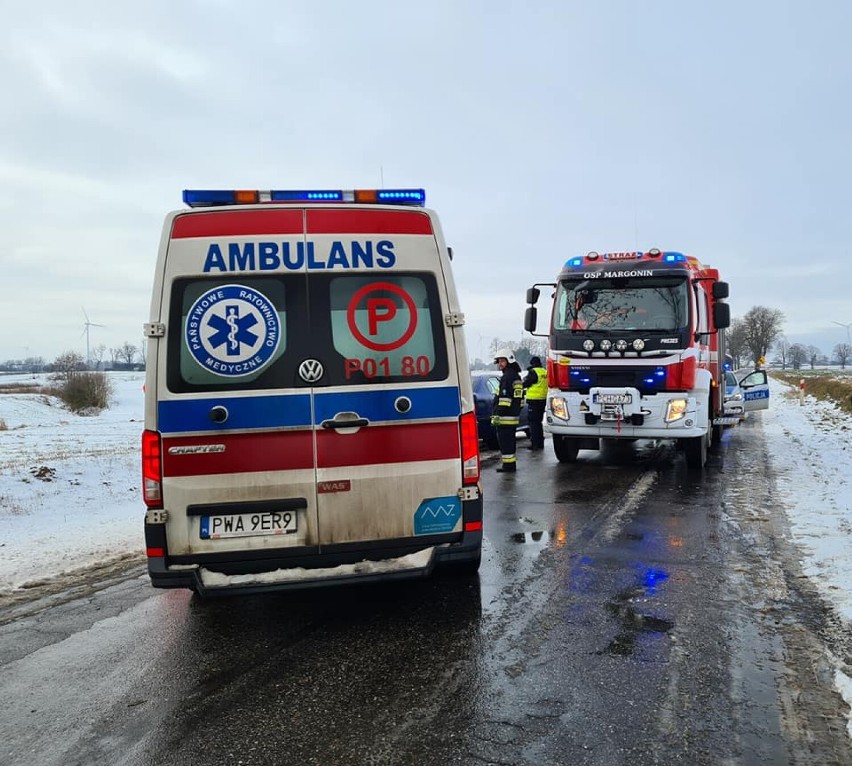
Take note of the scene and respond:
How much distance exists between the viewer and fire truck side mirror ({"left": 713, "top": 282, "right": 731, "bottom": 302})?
9789mm

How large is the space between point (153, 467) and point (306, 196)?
6.23 feet

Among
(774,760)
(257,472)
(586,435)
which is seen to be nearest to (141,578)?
(257,472)

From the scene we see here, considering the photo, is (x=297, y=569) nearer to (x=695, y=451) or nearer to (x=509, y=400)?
(x=509, y=400)

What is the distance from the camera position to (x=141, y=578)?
5.44 metres

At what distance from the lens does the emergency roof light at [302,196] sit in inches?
164

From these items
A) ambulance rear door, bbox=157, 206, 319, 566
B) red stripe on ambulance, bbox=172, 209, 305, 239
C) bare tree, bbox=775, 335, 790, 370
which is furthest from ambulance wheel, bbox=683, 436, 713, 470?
bare tree, bbox=775, 335, 790, 370

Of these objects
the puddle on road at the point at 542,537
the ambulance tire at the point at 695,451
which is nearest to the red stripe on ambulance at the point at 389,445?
the puddle on road at the point at 542,537

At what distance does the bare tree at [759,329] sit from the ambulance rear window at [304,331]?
83.1m

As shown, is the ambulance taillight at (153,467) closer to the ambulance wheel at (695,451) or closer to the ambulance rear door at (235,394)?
the ambulance rear door at (235,394)

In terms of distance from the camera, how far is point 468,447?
4.20 m

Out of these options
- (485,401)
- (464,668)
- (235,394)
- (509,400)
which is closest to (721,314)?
(509,400)

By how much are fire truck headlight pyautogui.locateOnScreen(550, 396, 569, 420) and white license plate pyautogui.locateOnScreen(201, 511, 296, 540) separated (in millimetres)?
6616

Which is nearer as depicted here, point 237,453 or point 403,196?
point 237,453

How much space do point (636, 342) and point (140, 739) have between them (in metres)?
7.99
